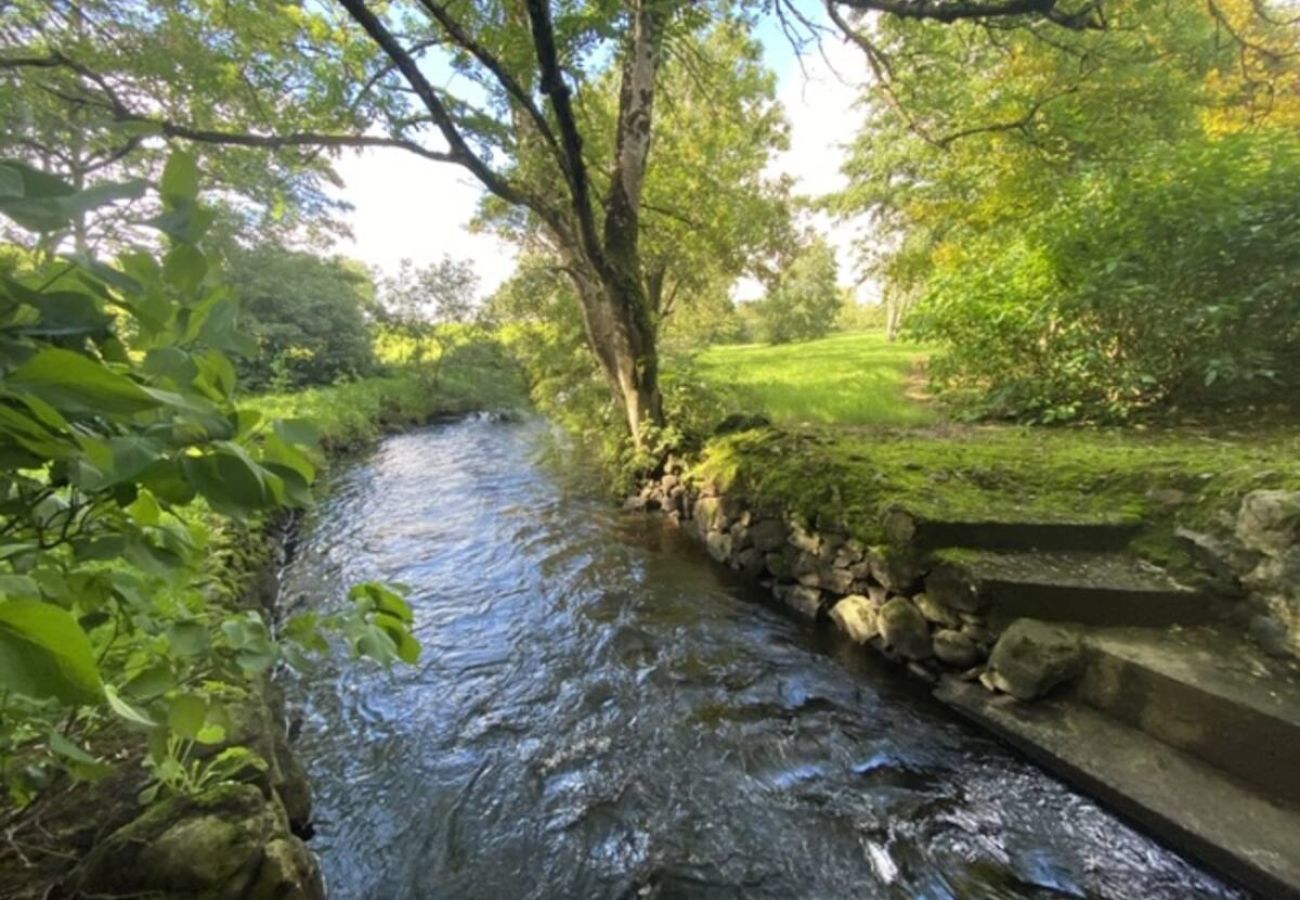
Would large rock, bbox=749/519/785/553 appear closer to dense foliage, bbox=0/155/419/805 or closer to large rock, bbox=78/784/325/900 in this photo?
large rock, bbox=78/784/325/900

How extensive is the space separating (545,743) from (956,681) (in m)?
2.41

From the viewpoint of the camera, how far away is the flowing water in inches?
92.8

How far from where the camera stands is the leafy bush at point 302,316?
1553cm

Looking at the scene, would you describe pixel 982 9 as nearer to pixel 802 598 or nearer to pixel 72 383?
pixel 802 598

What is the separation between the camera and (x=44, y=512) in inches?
31.5

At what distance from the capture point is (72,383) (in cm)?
52

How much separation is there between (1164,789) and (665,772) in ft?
7.21

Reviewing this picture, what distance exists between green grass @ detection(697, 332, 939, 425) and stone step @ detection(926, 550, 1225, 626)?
4.15m

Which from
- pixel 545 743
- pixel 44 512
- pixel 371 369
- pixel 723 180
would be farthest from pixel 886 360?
pixel 371 369

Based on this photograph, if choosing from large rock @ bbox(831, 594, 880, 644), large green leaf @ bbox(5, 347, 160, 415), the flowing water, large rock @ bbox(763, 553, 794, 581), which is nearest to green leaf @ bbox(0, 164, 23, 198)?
large green leaf @ bbox(5, 347, 160, 415)

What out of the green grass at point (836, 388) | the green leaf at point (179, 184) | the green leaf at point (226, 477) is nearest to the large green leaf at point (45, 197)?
the green leaf at point (179, 184)

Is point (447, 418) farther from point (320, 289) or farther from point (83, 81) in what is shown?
point (83, 81)

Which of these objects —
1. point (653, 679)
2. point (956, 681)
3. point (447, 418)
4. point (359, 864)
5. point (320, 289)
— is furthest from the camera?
point (320, 289)

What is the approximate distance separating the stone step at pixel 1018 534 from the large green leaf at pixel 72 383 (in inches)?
154
